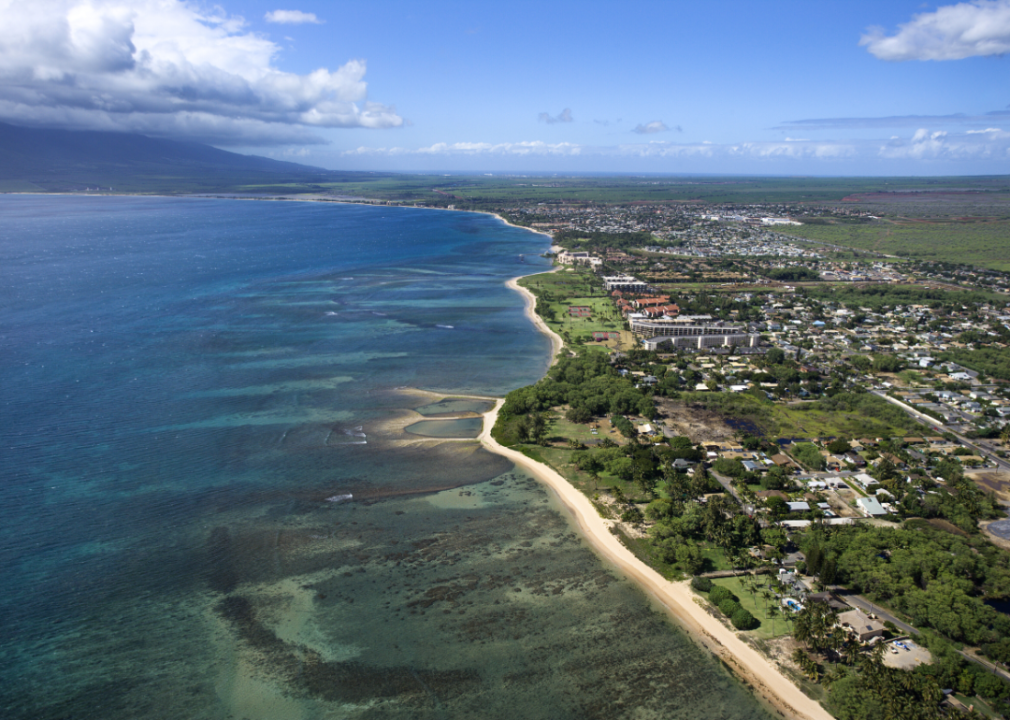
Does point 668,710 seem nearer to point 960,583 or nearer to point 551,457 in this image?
point 960,583

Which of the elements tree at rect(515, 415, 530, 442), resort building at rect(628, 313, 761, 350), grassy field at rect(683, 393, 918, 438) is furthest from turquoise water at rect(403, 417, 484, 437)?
resort building at rect(628, 313, 761, 350)

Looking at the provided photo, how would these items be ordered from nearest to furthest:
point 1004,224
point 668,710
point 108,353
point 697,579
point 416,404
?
point 668,710, point 697,579, point 416,404, point 108,353, point 1004,224

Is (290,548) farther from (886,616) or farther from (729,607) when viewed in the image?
(886,616)

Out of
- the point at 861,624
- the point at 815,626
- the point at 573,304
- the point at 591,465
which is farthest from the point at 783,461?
the point at 573,304

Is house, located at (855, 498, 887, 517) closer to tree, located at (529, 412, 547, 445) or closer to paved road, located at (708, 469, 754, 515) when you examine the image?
paved road, located at (708, 469, 754, 515)

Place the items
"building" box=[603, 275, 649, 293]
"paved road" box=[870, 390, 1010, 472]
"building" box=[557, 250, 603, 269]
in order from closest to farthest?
"paved road" box=[870, 390, 1010, 472], "building" box=[603, 275, 649, 293], "building" box=[557, 250, 603, 269]

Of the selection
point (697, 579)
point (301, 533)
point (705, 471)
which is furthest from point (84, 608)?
point (705, 471)

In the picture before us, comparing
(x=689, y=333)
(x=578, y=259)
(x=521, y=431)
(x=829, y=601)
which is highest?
(x=578, y=259)
